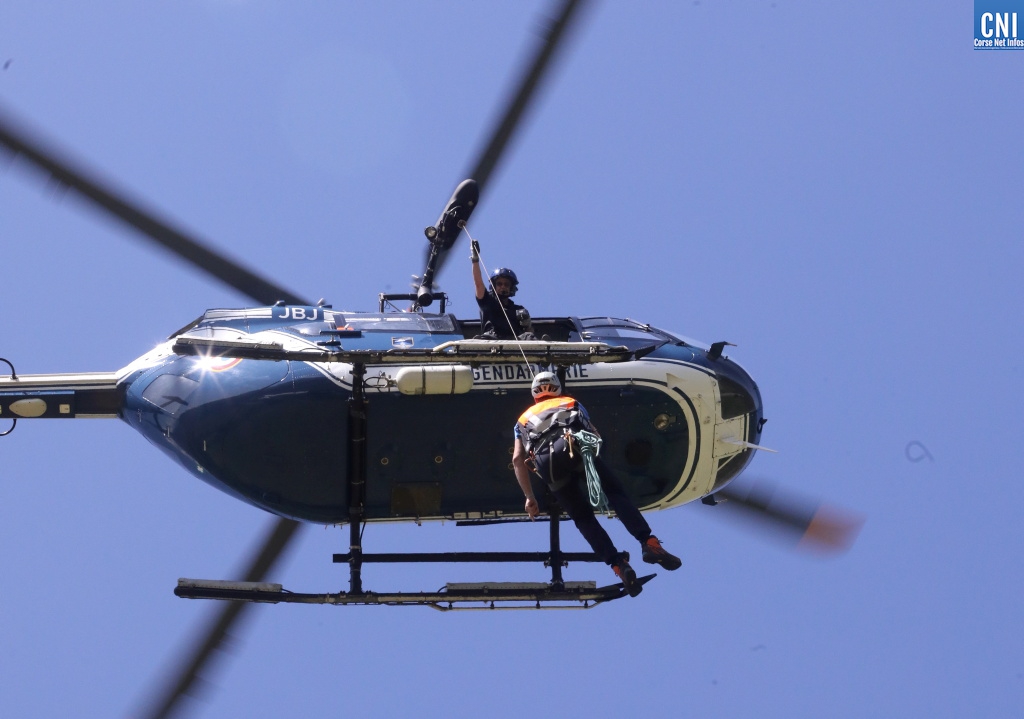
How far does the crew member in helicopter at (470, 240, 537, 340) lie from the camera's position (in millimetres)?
12930

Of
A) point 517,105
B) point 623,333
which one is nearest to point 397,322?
point 623,333

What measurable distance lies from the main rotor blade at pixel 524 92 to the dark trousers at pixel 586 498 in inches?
155

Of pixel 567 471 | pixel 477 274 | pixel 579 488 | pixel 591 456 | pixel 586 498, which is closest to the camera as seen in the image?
pixel 591 456

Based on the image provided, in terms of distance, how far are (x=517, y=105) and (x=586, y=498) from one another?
14.8 ft

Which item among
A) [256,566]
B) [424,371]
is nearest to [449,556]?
[424,371]

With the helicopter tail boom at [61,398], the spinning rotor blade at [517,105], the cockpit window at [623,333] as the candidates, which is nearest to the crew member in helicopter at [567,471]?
the cockpit window at [623,333]

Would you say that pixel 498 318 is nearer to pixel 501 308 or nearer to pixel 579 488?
pixel 501 308

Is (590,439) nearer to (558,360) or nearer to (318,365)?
(558,360)

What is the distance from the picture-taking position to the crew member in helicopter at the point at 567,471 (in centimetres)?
1117

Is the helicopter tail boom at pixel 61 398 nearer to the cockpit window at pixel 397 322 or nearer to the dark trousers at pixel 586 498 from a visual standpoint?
the cockpit window at pixel 397 322

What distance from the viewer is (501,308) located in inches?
515

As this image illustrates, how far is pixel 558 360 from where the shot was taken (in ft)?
38.9

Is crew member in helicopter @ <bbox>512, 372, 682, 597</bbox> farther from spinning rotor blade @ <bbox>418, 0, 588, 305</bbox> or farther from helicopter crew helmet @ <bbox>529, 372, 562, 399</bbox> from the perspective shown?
spinning rotor blade @ <bbox>418, 0, 588, 305</bbox>

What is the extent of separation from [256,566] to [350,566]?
2.30 m
